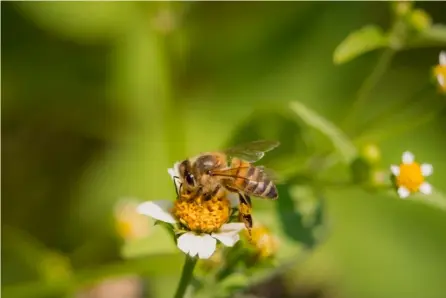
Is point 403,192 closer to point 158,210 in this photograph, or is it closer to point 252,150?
point 252,150

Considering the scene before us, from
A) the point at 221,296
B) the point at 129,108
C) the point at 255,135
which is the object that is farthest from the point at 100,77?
the point at 221,296

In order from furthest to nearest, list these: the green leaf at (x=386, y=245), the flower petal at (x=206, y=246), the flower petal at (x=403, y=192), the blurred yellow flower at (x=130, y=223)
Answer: the green leaf at (x=386, y=245) < the blurred yellow flower at (x=130, y=223) < the flower petal at (x=403, y=192) < the flower petal at (x=206, y=246)

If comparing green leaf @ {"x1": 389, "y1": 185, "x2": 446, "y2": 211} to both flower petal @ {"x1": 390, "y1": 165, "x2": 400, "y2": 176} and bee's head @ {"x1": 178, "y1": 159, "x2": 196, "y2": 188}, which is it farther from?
bee's head @ {"x1": 178, "y1": 159, "x2": 196, "y2": 188}

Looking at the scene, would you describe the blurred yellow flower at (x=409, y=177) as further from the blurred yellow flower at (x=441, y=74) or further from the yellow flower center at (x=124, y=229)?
the yellow flower center at (x=124, y=229)

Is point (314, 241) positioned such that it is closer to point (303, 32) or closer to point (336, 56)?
point (336, 56)

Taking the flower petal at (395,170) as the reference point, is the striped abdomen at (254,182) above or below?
below

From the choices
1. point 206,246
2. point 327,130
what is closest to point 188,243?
point 206,246

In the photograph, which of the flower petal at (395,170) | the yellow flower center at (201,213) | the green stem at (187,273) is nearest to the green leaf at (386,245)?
the flower petal at (395,170)
